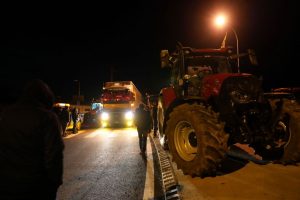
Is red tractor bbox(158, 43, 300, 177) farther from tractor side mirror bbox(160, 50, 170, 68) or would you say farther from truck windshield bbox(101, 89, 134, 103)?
truck windshield bbox(101, 89, 134, 103)

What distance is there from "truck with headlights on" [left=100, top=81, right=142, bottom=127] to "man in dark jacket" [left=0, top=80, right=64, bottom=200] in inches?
867

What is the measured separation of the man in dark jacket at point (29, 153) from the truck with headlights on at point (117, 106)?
22.0 meters

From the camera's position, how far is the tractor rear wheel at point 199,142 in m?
6.08

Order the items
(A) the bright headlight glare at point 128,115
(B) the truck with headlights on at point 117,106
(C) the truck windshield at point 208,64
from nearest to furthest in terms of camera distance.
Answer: (C) the truck windshield at point 208,64, (B) the truck with headlights on at point 117,106, (A) the bright headlight glare at point 128,115

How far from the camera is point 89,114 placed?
27641 mm

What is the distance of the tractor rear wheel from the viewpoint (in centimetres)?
608

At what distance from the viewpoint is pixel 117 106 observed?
25.1 metres

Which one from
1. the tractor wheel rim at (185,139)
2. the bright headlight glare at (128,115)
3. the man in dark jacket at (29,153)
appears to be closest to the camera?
the man in dark jacket at (29,153)

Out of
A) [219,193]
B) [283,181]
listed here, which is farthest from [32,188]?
[283,181]

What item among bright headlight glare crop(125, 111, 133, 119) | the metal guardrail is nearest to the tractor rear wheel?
the metal guardrail

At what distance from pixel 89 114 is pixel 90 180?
2102 cm

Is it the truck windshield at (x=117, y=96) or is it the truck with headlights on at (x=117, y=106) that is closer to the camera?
the truck with headlights on at (x=117, y=106)

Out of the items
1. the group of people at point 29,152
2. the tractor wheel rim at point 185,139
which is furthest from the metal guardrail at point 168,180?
the group of people at point 29,152

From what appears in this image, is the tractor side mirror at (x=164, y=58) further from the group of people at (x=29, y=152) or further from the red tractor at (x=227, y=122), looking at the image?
the group of people at (x=29, y=152)
